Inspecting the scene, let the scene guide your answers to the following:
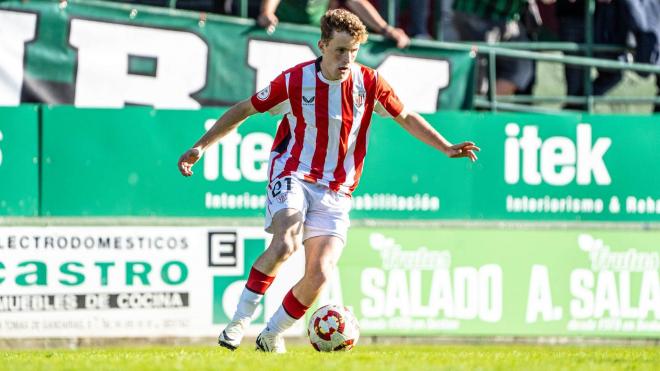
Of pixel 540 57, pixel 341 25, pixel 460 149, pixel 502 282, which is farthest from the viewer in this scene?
pixel 540 57

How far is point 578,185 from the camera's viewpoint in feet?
41.5

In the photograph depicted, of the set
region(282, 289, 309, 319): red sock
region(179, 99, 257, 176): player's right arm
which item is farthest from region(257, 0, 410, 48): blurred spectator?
region(282, 289, 309, 319): red sock

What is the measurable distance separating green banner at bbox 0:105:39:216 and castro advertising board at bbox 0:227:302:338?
9.1 inches

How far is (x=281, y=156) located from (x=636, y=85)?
847cm

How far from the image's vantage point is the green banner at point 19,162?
1188 centimetres

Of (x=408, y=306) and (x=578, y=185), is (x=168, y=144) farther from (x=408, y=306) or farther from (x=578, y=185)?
(x=578, y=185)

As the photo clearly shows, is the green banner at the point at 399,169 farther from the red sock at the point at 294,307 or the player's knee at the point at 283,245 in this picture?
the player's knee at the point at 283,245

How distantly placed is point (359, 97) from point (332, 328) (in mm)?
1478

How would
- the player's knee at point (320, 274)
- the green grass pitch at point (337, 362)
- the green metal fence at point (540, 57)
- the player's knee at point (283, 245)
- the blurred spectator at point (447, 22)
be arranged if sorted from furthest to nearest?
1. the blurred spectator at point (447, 22)
2. the green metal fence at point (540, 57)
3. the player's knee at point (320, 274)
4. the player's knee at point (283, 245)
5. the green grass pitch at point (337, 362)

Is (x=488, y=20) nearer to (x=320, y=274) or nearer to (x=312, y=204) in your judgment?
(x=312, y=204)

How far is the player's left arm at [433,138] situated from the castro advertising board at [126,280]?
344 centimetres

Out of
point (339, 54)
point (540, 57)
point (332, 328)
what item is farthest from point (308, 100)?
point (540, 57)

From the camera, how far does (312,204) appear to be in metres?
8.69

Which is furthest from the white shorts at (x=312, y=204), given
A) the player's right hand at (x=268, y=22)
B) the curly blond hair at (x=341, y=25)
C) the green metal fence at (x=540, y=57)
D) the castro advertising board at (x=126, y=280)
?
the green metal fence at (x=540, y=57)
